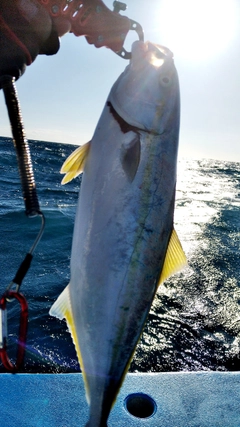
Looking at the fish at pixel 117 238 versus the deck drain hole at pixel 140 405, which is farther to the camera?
the deck drain hole at pixel 140 405

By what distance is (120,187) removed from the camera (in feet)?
5.86

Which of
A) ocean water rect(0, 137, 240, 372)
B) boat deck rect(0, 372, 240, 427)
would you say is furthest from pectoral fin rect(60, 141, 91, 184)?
ocean water rect(0, 137, 240, 372)

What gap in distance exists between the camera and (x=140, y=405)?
282 cm

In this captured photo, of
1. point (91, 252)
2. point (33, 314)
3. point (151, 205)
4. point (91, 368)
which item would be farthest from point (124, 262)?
point (33, 314)

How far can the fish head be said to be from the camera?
1972 millimetres

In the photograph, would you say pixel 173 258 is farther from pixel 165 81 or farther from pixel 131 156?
pixel 165 81

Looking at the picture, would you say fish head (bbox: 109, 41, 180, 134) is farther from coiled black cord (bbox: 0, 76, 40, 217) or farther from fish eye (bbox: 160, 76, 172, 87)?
coiled black cord (bbox: 0, 76, 40, 217)

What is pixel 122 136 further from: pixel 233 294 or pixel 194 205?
pixel 194 205

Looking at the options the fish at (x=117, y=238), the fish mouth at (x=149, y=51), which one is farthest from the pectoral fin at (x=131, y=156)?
the fish mouth at (x=149, y=51)

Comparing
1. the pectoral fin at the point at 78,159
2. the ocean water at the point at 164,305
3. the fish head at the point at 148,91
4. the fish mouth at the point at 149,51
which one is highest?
the fish mouth at the point at 149,51

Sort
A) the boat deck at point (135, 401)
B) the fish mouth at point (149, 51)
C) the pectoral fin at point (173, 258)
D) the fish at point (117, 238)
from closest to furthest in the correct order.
Answer: the fish at point (117, 238) < the pectoral fin at point (173, 258) < the fish mouth at point (149, 51) < the boat deck at point (135, 401)

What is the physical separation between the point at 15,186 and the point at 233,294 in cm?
1427

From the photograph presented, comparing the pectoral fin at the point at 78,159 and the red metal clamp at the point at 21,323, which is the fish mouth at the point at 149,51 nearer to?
the pectoral fin at the point at 78,159

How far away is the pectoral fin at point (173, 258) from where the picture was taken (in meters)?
1.93
